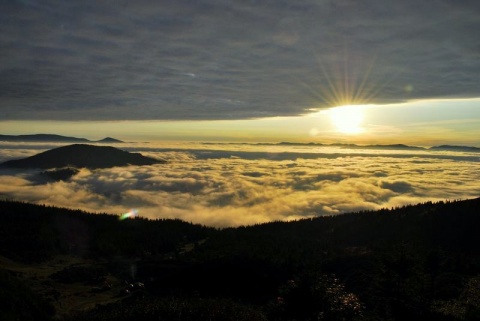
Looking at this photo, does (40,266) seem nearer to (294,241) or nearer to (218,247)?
(218,247)

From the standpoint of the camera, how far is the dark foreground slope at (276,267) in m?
61.1

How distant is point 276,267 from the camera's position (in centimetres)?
11594

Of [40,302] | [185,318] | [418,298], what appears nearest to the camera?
[185,318]

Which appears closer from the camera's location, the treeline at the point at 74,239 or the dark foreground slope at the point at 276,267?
the dark foreground slope at the point at 276,267

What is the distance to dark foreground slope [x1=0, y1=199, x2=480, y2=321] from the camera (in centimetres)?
6106

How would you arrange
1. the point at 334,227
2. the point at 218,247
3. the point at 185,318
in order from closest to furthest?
the point at 185,318 < the point at 218,247 < the point at 334,227

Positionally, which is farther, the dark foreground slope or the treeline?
the treeline

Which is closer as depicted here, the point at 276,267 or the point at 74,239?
the point at 276,267

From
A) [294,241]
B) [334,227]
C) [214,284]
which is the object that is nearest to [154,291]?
[214,284]

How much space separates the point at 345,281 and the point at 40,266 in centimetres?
10614

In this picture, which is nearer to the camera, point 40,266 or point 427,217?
point 40,266

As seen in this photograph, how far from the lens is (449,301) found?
2773 inches

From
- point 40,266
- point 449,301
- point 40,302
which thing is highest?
point 449,301

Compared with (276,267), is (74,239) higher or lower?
lower
